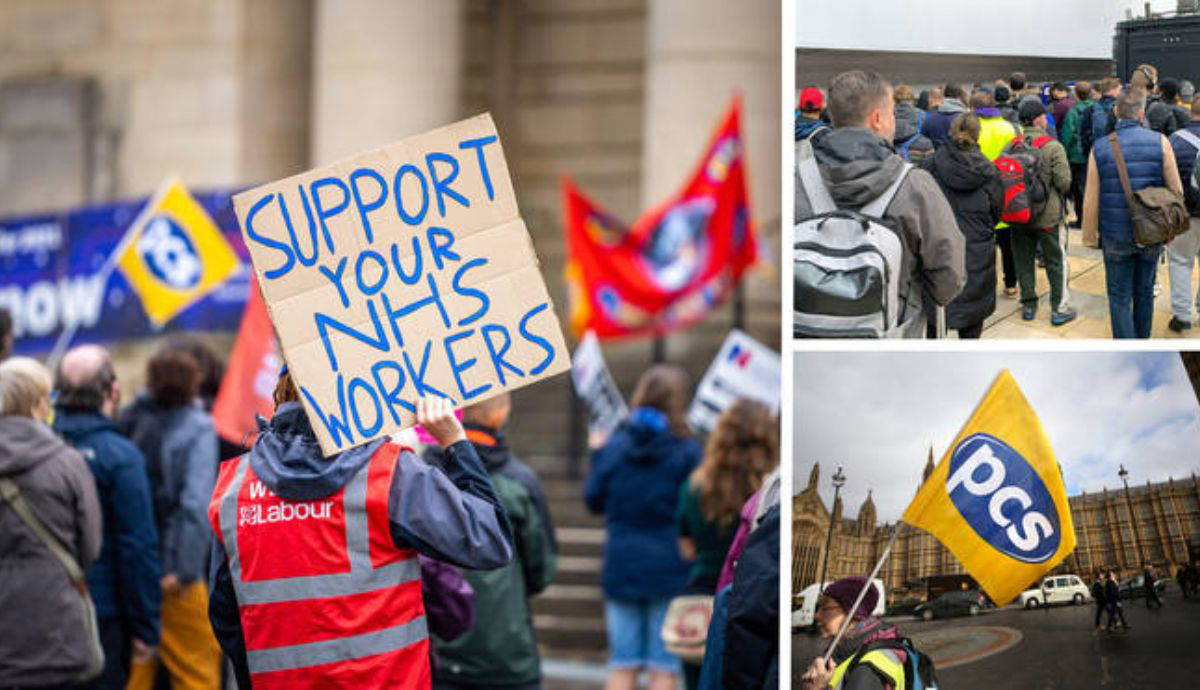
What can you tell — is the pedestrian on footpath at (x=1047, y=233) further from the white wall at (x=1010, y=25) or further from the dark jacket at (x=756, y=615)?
the dark jacket at (x=756, y=615)

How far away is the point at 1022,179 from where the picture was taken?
415cm

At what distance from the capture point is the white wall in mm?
4055

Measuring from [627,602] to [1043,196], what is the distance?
3958 mm

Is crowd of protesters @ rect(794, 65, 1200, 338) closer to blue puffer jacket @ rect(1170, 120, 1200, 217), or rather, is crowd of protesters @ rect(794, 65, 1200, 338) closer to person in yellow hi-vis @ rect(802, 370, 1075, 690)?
blue puffer jacket @ rect(1170, 120, 1200, 217)

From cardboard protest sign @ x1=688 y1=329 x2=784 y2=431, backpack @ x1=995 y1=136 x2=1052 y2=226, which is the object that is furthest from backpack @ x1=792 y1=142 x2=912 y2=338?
cardboard protest sign @ x1=688 y1=329 x2=784 y2=431

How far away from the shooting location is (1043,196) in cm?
414

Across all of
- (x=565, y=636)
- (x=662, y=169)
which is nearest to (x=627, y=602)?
(x=565, y=636)

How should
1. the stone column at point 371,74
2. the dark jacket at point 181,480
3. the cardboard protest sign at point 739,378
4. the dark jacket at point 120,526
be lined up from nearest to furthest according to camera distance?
the dark jacket at point 120,526 < the dark jacket at point 181,480 < the cardboard protest sign at point 739,378 < the stone column at point 371,74

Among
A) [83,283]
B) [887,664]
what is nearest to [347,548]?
[887,664]

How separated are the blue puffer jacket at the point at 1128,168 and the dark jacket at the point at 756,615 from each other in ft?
3.31

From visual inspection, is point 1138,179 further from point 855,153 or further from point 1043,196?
point 855,153

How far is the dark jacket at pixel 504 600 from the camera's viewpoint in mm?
5938

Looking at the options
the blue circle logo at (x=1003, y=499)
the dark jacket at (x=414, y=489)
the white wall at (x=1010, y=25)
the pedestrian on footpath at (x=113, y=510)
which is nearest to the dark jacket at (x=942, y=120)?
the white wall at (x=1010, y=25)

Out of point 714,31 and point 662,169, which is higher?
point 714,31
